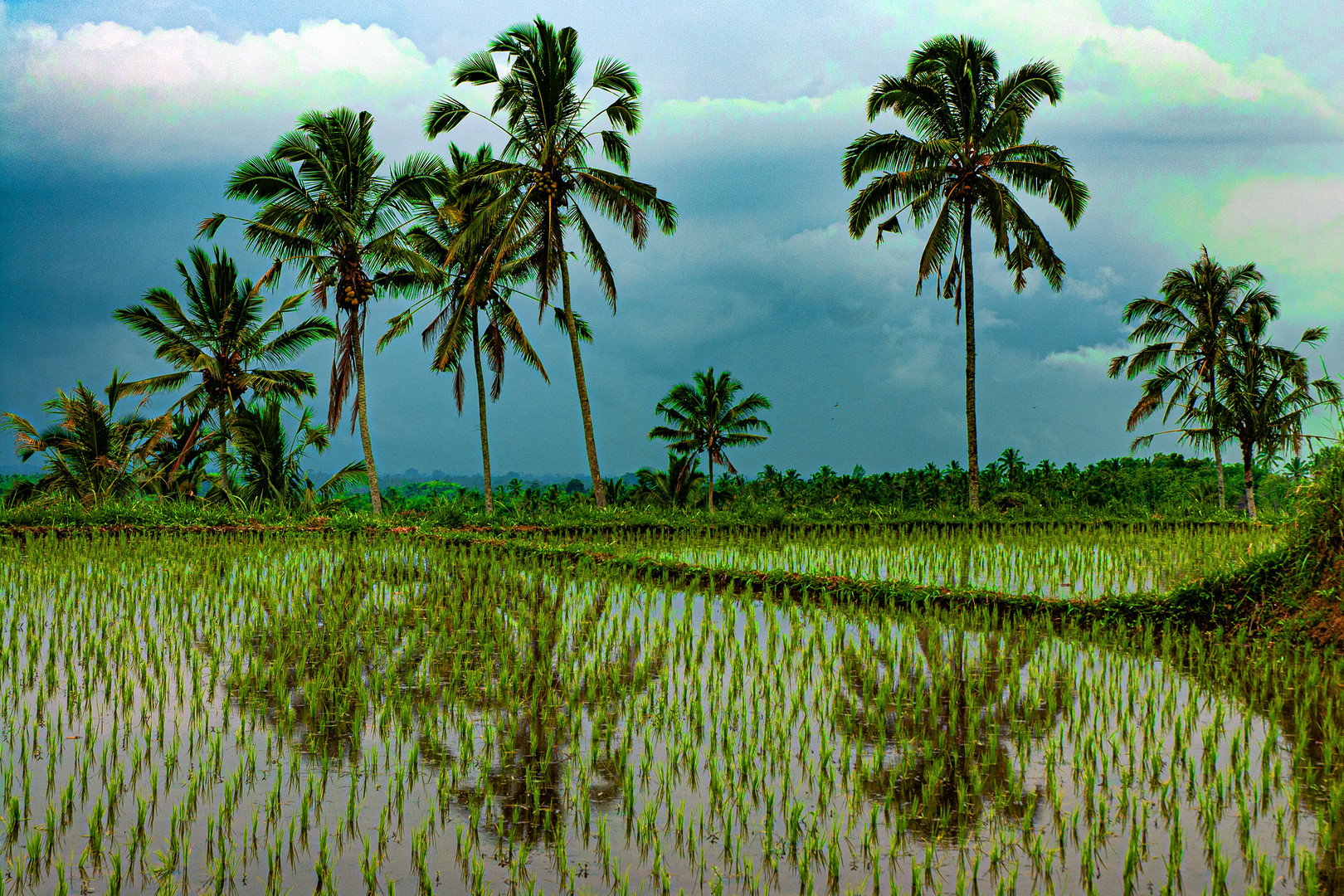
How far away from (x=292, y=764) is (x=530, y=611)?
376 cm

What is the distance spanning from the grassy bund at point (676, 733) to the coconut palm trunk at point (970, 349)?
8663 mm

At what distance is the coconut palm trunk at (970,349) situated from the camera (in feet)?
58.4

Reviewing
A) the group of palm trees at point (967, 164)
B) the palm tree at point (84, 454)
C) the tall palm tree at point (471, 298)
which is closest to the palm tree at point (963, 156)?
the group of palm trees at point (967, 164)

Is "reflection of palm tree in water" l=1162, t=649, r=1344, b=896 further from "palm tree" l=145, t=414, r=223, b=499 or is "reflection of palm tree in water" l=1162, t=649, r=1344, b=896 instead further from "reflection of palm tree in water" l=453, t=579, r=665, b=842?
"palm tree" l=145, t=414, r=223, b=499

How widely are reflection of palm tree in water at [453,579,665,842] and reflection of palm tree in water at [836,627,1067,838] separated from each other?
130cm

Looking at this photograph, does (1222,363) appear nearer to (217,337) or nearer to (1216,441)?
(1216,441)

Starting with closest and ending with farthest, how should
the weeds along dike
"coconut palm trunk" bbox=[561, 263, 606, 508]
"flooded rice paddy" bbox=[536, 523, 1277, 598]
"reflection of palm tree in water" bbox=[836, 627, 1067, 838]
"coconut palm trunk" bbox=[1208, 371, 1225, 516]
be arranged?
"reflection of palm tree in water" bbox=[836, 627, 1067, 838] → the weeds along dike → "flooded rice paddy" bbox=[536, 523, 1277, 598] → "coconut palm trunk" bbox=[561, 263, 606, 508] → "coconut palm trunk" bbox=[1208, 371, 1225, 516]

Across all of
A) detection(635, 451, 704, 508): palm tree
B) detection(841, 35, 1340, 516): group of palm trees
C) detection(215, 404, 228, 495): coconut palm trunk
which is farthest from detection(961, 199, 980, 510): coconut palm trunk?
detection(215, 404, 228, 495): coconut palm trunk

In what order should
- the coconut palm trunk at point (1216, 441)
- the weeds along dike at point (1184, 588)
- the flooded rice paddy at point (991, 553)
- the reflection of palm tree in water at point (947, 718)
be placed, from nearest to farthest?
the reflection of palm tree in water at point (947, 718) < the weeds along dike at point (1184, 588) < the flooded rice paddy at point (991, 553) < the coconut palm trunk at point (1216, 441)

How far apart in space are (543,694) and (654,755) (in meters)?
1.23

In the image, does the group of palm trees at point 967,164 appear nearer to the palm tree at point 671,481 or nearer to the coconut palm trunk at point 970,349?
the coconut palm trunk at point 970,349

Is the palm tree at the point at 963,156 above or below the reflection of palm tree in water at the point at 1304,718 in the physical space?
above

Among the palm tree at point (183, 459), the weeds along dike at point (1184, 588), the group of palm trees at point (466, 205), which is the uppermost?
the group of palm trees at point (466, 205)

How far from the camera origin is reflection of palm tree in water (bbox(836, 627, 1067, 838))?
3.88 meters
